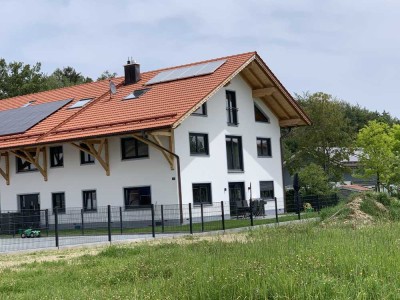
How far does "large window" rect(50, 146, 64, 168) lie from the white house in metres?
0.05

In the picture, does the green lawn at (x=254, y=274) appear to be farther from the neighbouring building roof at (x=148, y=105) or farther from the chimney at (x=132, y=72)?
the chimney at (x=132, y=72)

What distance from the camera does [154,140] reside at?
84.7ft

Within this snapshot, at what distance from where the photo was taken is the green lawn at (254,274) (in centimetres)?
627

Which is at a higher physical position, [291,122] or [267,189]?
[291,122]

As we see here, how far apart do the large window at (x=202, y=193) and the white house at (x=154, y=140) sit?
0.05m

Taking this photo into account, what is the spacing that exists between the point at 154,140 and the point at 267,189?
9.17m

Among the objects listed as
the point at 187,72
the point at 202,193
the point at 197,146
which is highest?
the point at 187,72

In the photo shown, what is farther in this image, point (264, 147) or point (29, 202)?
point (264, 147)

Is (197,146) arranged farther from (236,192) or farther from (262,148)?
(262,148)

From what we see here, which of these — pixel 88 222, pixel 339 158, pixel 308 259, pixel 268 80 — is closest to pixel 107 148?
pixel 88 222

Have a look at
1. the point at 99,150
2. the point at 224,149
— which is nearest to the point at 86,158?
the point at 99,150

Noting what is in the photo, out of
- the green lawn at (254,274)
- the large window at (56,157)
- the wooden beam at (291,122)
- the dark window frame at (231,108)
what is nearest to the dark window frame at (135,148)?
the large window at (56,157)

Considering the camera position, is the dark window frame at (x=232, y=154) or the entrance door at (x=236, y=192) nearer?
the entrance door at (x=236, y=192)

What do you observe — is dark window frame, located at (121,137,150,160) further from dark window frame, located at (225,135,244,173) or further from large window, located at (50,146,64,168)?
dark window frame, located at (225,135,244,173)
